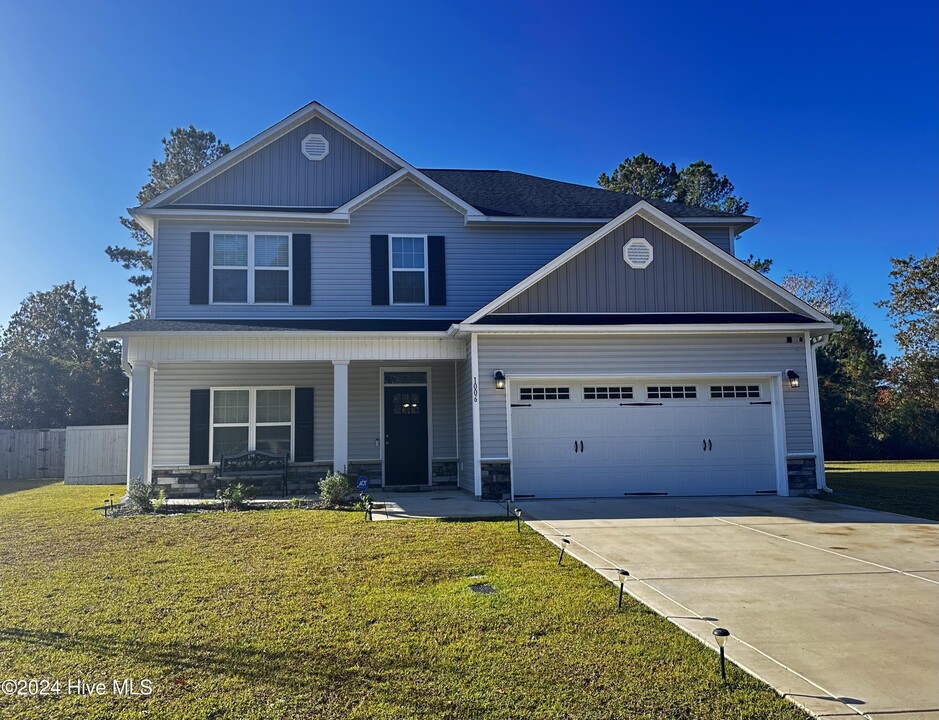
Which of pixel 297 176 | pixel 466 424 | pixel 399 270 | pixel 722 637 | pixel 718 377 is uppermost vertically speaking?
pixel 297 176

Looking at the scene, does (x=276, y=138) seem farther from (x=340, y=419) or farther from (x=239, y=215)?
(x=340, y=419)

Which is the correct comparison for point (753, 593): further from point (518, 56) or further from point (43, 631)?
point (518, 56)

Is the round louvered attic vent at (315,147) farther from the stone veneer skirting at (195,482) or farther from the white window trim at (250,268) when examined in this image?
the stone veneer skirting at (195,482)

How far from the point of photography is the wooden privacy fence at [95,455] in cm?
1734

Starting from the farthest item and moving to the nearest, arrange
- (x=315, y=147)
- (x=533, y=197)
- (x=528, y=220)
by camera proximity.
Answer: (x=533, y=197)
(x=528, y=220)
(x=315, y=147)

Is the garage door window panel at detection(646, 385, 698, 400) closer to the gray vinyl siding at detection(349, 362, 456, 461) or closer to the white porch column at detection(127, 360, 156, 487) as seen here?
the gray vinyl siding at detection(349, 362, 456, 461)

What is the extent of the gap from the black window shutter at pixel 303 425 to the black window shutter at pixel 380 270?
2.51 meters

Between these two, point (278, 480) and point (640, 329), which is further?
point (278, 480)

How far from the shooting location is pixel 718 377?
12.0 metres

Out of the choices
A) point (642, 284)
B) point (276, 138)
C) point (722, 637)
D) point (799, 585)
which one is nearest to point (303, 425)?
point (276, 138)

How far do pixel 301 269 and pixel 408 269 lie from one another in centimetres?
226

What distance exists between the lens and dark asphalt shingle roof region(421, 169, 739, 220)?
1474cm

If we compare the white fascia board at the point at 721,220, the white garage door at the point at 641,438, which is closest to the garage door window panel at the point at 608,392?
the white garage door at the point at 641,438

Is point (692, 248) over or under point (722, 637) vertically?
over
